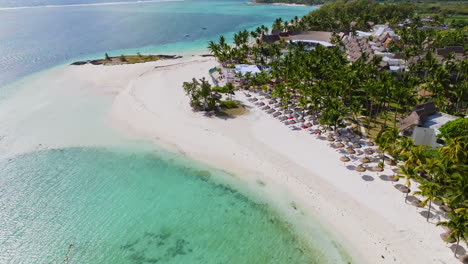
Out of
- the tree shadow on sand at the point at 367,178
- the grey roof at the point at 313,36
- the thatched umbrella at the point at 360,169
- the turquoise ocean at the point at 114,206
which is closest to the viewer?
the turquoise ocean at the point at 114,206

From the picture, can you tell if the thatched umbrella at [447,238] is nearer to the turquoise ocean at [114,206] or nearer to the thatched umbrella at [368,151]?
the turquoise ocean at [114,206]

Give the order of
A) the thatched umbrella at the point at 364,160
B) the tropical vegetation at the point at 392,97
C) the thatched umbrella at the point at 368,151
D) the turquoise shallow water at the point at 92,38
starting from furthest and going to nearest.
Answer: the turquoise shallow water at the point at 92,38 < the thatched umbrella at the point at 368,151 < the thatched umbrella at the point at 364,160 < the tropical vegetation at the point at 392,97

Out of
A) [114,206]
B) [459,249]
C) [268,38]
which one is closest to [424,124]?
[459,249]

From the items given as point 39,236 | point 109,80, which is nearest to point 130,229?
point 39,236

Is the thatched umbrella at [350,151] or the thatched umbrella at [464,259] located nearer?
the thatched umbrella at [464,259]

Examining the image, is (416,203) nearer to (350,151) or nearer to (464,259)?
(464,259)

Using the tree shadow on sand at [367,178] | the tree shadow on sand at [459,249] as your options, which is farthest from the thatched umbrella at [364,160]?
the tree shadow on sand at [459,249]

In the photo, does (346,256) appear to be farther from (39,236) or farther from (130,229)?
(39,236)
